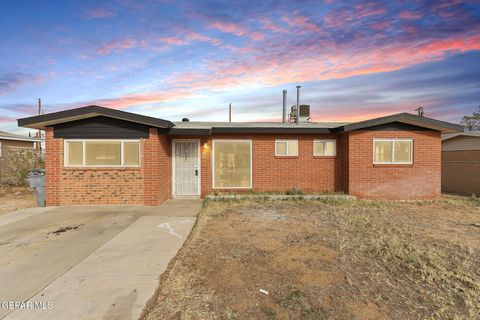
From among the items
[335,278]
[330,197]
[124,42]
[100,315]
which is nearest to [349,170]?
[330,197]

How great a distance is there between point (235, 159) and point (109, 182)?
4.91 m

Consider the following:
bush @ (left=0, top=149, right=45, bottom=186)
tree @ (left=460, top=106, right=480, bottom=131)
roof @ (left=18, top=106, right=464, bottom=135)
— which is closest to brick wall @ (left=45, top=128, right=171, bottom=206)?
roof @ (left=18, top=106, right=464, bottom=135)

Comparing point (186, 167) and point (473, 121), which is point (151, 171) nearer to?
point (186, 167)

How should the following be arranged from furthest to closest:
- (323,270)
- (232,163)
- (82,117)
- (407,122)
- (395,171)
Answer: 1. (232,163)
2. (395,171)
3. (407,122)
4. (82,117)
5. (323,270)

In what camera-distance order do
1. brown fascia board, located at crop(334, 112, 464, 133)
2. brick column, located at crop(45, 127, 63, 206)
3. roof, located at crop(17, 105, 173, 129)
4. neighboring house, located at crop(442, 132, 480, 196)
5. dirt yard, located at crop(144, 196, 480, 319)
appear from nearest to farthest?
dirt yard, located at crop(144, 196, 480, 319) < roof, located at crop(17, 105, 173, 129) < brick column, located at crop(45, 127, 63, 206) < brown fascia board, located at crop(334, 112, 464, 133) < neighboring house, located at crop(442, 132, 480, 196)

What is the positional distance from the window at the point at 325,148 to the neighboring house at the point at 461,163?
6995mm

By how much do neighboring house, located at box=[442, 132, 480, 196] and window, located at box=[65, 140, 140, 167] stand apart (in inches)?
601

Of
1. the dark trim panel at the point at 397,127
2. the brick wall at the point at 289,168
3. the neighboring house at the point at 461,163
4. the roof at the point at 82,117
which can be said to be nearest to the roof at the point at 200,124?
the roof at the point at 82,117

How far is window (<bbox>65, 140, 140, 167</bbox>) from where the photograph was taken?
9.04m

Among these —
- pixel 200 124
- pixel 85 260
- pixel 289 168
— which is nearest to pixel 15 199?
pixel 200 124

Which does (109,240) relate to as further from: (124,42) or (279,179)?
(124,42)

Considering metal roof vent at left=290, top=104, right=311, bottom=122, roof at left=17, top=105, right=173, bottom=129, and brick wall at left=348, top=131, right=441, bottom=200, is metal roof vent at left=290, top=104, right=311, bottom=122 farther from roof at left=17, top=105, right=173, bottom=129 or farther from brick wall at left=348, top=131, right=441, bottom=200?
roof at left=17, top=105, right=173, bottom=129

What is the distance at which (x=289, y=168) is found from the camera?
10.8 m

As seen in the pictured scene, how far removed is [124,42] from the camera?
1113cm
